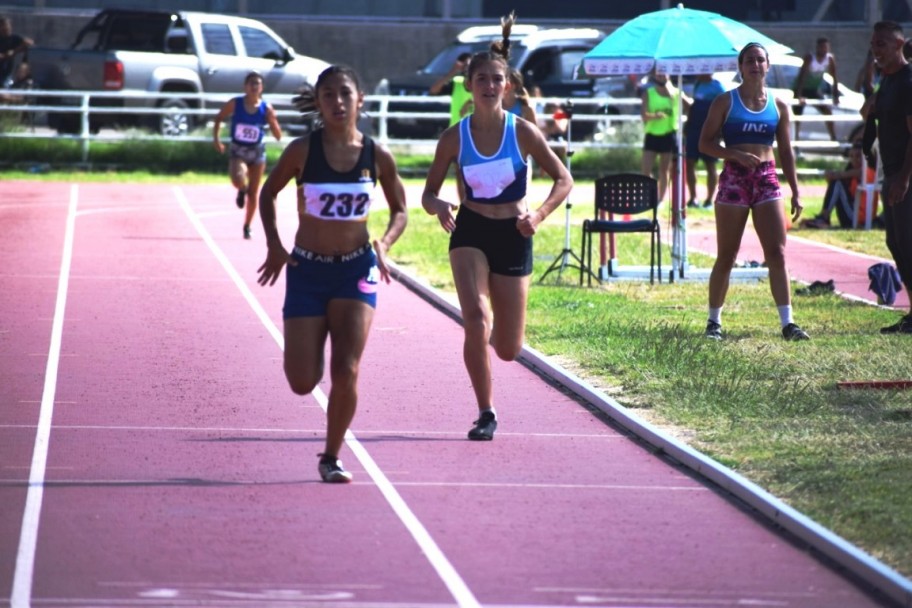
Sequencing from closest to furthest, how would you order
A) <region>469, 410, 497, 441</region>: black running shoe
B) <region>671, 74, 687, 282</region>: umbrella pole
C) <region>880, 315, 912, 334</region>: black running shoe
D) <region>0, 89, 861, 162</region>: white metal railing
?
<region>469, 410, 497, 441</region>: black running shoe < <region>880, 315, 912, 334</region>: black running shoe < <region>671, 74, 687, 282</region>: umbrella pole < <region>0, 89, 861, 162</region>: white metal railing

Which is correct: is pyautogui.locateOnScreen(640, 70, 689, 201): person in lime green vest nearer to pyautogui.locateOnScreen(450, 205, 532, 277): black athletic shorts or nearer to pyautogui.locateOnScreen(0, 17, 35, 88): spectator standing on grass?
pyautogui.locateOnScreen(450, 205, 532, 277): black athletic shorts

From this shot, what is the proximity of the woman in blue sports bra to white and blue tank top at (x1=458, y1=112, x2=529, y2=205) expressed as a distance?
3671mm

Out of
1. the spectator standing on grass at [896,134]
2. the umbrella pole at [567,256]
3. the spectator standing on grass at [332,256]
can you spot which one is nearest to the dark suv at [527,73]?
the umbrella pole at [567,256]

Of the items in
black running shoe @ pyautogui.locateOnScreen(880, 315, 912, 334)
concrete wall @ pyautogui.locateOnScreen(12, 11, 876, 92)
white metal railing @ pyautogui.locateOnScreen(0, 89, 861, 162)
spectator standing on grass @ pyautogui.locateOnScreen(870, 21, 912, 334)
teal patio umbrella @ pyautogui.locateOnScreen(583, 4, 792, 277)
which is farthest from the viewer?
concrete wall @ pyautogui.locateOnScreen(12, 11, 876, 92)

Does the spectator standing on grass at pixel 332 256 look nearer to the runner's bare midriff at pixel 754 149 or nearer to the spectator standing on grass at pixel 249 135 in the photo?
the runner's bare midriff at pixel 754 149

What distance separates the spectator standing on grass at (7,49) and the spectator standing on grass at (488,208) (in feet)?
79.3

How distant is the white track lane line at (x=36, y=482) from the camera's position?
671 cm

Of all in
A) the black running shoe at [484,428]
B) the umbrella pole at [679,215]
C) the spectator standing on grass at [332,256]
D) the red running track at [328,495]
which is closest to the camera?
the red running track at [328,495]

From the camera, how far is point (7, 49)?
32.3m

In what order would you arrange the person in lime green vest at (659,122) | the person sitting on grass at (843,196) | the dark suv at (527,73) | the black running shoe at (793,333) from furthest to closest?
the dark suv at (527,73), the person in lime green vest at (659,122), the person sitting on grass at (843,196), the black running shoe at (793,333)

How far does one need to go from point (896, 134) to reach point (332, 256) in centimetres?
636

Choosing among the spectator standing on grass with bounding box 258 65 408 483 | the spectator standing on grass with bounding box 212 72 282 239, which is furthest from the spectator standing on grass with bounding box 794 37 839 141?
the spectator standing on grass with bounding box 258 65 408 483

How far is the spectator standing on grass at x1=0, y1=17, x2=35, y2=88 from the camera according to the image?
105ft

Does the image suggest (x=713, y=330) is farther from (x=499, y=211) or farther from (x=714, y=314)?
(x=499, y=211)
